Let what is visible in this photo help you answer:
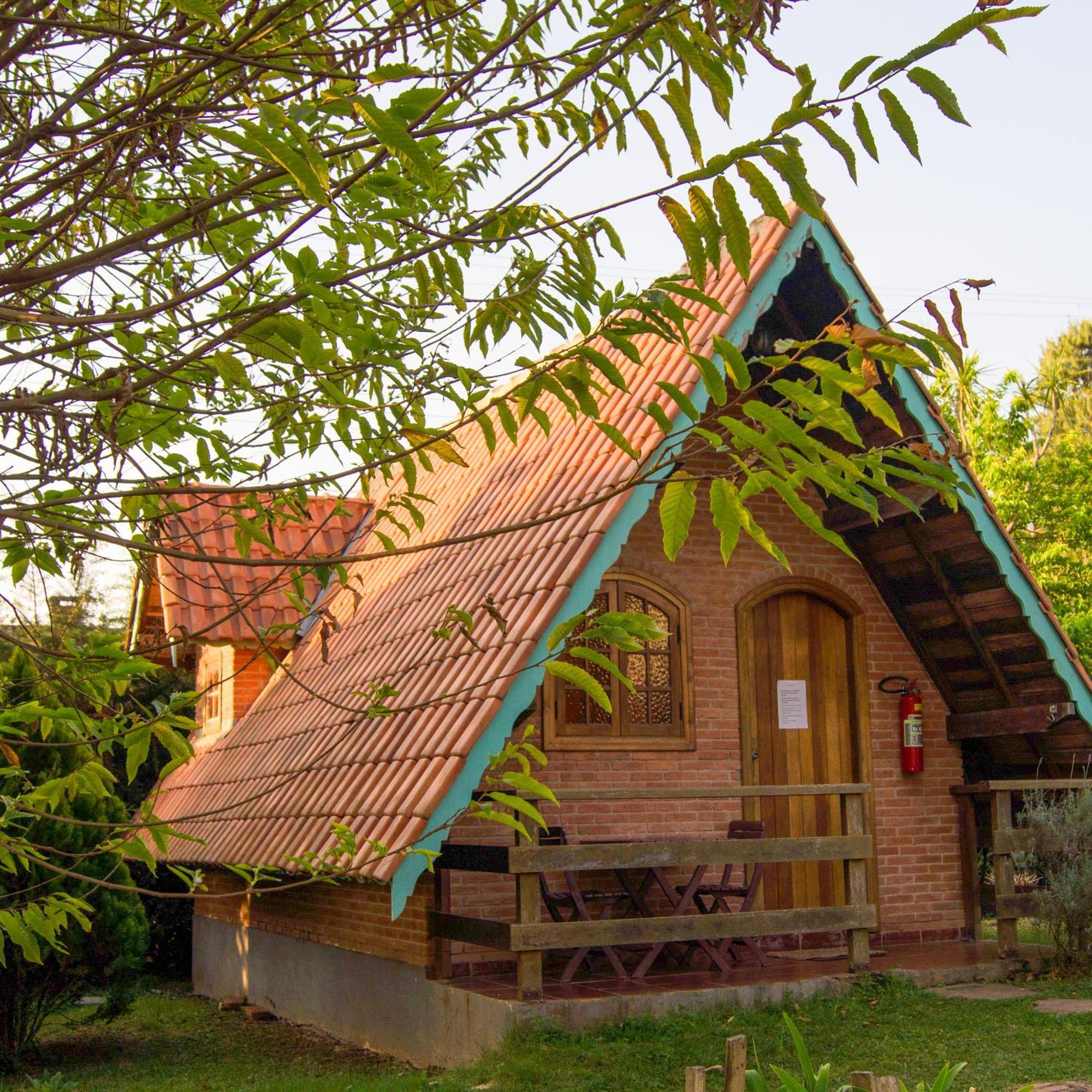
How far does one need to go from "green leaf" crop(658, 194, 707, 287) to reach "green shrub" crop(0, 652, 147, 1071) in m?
8.23

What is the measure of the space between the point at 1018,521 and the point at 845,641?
13809mm

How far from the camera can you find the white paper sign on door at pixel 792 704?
438 inches

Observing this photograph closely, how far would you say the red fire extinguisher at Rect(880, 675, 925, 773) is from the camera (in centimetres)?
1133

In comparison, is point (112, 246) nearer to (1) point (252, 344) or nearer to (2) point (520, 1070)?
(1) point (252, 344)

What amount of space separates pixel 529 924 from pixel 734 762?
133 inches

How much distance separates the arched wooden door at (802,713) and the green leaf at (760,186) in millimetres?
8552

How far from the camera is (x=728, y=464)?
1106cm

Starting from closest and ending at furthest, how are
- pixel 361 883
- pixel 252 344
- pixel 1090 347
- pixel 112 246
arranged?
pixel 112 246 < pixel 252 344 < pixel 361 883 < pixel 1090 347

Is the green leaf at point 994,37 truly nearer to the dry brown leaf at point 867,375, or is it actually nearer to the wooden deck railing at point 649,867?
the dry brown leaf at point 867,375

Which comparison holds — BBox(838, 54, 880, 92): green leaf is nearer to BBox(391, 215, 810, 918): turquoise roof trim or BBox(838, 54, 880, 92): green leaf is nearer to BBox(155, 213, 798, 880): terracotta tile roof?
BBox(155, 213, 798, 880): terracotta tile roof

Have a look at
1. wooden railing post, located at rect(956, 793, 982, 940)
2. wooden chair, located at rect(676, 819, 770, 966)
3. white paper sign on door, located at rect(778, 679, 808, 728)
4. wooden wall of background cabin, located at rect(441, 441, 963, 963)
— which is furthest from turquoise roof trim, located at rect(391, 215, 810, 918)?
wooden railing post, located at rect(956, 793, 982, 940)

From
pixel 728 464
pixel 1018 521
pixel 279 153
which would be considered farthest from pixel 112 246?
pixel 1018 521

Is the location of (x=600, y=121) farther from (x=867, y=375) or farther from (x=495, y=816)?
(x=495, y=816)

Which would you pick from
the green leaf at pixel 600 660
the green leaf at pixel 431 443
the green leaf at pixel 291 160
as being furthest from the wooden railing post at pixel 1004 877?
the green leaf at pixel 291 160
